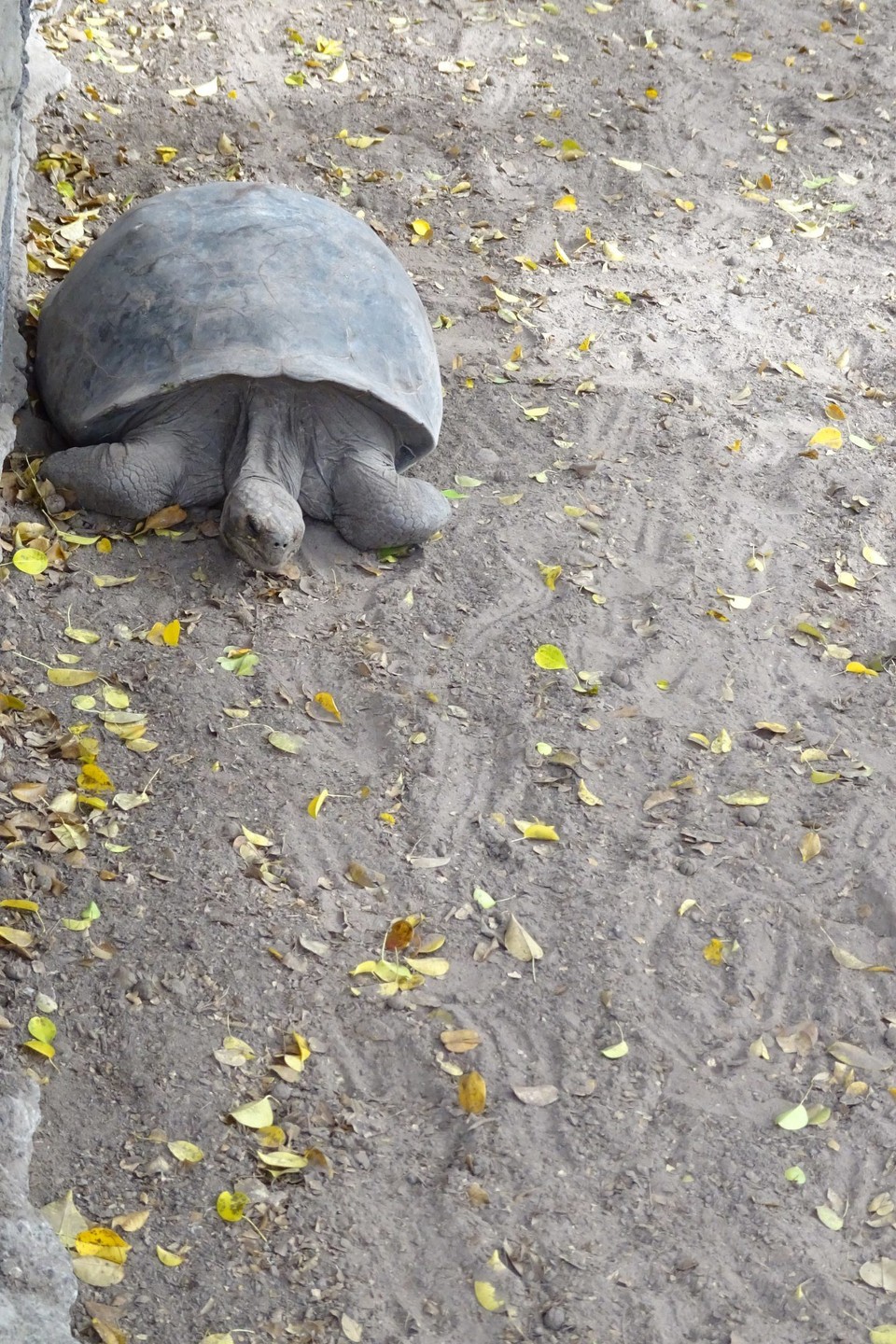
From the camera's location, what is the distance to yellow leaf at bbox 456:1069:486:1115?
3.12m

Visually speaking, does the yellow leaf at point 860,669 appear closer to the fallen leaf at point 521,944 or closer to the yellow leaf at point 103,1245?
the fallen leaf at point 521,944

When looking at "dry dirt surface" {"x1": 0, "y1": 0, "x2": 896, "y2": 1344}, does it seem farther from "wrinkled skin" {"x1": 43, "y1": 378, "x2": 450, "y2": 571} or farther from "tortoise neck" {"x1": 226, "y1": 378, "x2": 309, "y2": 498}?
"tortoise neck" {"x1": 226, "y1": 378, "x2": 309, "y2": 498}

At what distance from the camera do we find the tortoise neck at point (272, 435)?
4734mm

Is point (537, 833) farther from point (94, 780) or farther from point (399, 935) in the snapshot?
point (94, 780)

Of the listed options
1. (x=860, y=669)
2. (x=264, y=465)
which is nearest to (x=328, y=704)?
(x=264, y=465)

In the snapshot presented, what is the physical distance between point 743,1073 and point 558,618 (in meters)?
1.91

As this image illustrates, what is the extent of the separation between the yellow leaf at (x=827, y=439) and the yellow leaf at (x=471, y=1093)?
3788mm

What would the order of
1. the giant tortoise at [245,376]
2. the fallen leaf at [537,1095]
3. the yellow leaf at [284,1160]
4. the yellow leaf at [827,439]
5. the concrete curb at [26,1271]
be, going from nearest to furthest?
the concrete curb at [26,1271]
the yellow leaf at [284,1160]
the fallen leaf at [537,1095]
the giant tortoise at [245,376]
the yellow leaf at [827,439]

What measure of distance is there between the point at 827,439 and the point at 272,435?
8.86 feet

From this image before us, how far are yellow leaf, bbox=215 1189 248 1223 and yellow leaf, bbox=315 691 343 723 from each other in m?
1.65

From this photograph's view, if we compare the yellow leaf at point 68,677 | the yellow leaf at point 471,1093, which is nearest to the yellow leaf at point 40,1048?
the yellow leaf at point 471,1093

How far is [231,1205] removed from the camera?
283 cm

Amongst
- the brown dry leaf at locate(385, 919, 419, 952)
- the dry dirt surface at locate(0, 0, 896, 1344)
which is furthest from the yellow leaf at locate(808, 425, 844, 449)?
the brown dry leaf at locate(385, 919, 419, 952)

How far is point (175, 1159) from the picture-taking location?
2914 millimetres
